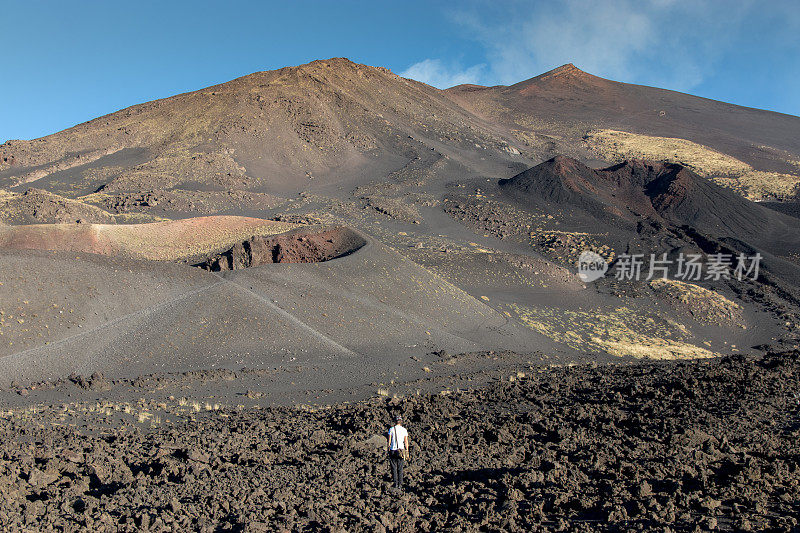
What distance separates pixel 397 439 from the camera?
8062 millimetres

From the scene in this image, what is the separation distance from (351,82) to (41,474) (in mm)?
78268

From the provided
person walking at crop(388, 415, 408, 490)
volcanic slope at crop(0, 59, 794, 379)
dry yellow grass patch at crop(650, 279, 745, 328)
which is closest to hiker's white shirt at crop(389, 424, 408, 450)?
person walking at crop(388, 415, 408, 490)

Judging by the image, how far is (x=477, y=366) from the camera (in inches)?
764

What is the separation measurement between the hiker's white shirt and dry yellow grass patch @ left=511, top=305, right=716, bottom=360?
17708 millimetres

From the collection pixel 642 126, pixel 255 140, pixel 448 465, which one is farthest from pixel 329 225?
pixel 642 126

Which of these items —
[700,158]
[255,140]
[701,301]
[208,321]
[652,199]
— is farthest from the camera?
[700,158]

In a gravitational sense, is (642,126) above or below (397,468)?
above

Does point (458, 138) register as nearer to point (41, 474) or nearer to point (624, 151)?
point (624, 151)

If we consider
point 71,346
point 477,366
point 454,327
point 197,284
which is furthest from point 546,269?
point 71,346

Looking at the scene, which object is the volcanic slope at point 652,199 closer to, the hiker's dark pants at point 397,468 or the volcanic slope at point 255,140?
the volcanic slope at point 255,140

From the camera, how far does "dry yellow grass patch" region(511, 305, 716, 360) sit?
81.6 feet

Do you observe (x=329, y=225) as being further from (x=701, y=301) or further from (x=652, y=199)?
(x=652, y=199)

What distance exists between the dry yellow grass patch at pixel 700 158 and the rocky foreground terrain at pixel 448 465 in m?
60.3

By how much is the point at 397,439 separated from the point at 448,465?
1.58 m
